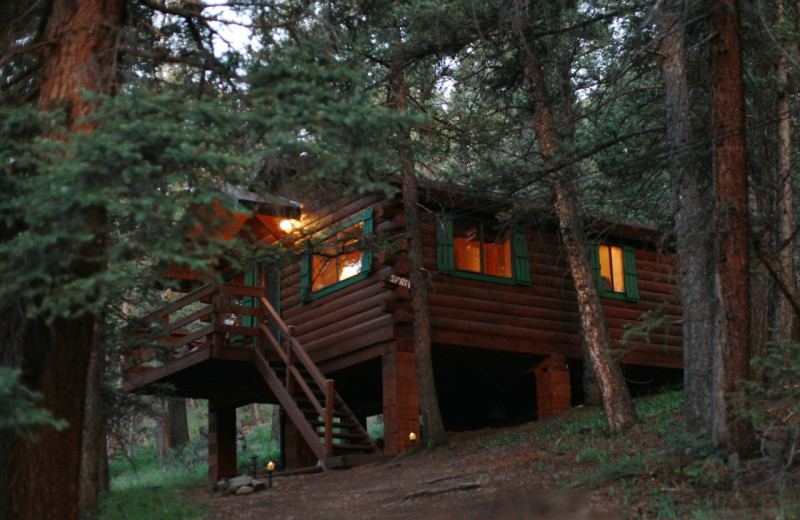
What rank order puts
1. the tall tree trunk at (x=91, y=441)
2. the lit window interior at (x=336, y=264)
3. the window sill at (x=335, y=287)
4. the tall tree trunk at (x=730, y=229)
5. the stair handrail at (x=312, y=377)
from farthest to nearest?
the window sill at (x=335, y=287) → the lit window interior at (x=336, y=264) → the stair handrail at (x=312, y=377) → the tall tree trunk at (x=91, y=441) → the tall tree trunk at (x=730, y=229)

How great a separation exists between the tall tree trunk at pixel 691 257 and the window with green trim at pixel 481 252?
5.97 m

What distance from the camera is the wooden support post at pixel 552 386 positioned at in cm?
1814

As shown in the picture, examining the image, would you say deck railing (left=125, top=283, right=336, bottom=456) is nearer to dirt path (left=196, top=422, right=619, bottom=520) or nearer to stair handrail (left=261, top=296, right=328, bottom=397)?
stair handrail (left=261, top=296, right=328, bottom=397)

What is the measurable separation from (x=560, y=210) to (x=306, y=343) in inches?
280

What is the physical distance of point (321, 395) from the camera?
1773cm

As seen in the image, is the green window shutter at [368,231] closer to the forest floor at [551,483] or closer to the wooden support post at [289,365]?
the wooden support post at [289,365]

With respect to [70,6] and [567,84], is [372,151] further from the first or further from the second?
[567,84]

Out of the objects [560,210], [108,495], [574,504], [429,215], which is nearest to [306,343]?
[429,215]

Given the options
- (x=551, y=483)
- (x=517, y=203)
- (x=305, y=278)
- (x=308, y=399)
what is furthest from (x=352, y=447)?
(x=551, y=483)

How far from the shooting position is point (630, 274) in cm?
2066

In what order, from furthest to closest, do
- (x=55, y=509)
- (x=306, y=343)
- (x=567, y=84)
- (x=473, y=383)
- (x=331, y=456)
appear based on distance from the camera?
1. (x=473, y=383)
2. (x=306, y=343)
3. (x=567, y=84)
4. (x=331, y=456)
5. (x=55, y=509)

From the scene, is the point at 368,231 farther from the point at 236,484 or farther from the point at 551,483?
the point at 551,483

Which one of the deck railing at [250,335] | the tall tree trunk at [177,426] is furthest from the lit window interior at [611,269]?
the tall tree trunk at [177,426]

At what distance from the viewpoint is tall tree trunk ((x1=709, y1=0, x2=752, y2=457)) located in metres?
9.55
